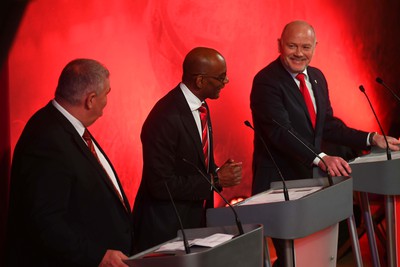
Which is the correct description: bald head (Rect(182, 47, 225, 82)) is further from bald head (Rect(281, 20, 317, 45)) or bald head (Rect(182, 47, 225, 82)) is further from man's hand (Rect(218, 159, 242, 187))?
bald head (Rect(281, 20, 317, 45))

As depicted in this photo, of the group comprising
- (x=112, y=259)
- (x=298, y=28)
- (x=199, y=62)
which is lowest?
(x=112, y=259)

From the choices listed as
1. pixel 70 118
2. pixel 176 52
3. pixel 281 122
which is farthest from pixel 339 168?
pixel 176 52

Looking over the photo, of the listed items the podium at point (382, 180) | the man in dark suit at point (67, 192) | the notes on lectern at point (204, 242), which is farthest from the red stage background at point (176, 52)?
the podium at point (382, 180)

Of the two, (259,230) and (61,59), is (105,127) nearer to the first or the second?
(61,59)

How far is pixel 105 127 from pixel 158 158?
4.61 ft

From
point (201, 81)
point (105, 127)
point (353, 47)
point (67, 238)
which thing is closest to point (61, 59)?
point (105, 127)

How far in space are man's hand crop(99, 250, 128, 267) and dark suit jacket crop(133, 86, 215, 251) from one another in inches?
34.3

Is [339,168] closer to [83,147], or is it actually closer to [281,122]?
[281,122]

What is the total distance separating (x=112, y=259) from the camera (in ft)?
7.45

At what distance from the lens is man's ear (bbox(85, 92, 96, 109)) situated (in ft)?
8.22

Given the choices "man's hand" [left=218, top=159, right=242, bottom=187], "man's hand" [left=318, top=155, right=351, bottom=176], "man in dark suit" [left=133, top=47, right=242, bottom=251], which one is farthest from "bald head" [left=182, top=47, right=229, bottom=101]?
"man's hand" [left=318, top=155, right=351, bottom=176]

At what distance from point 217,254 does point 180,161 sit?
4.14 ft

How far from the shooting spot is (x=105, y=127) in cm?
449

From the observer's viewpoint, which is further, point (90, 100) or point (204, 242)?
point (90, 100)
